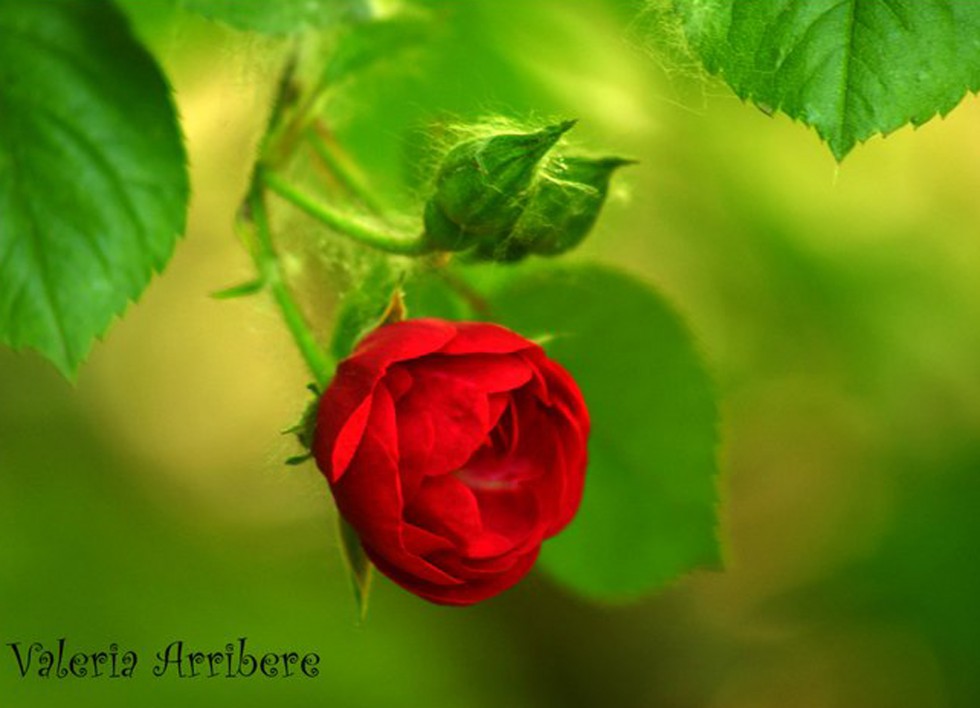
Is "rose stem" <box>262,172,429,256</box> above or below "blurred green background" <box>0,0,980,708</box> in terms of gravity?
above

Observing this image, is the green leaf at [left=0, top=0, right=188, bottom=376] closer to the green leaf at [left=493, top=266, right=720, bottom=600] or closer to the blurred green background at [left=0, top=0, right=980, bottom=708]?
the green leaf at [left=493, top=266, right=720, bottom=600]

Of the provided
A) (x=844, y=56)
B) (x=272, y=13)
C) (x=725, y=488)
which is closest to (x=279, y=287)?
(x=272, y=13)

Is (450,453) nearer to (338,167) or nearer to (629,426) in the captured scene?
(629,426)

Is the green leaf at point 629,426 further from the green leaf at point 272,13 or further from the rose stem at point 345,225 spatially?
the green leaf at point 272,13

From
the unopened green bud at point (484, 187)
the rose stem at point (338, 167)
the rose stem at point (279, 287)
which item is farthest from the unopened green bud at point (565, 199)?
the rose stem at point (338, 167)

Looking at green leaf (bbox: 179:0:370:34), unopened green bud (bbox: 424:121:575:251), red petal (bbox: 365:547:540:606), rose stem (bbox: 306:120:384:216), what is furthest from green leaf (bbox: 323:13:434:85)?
red petal (bbox: 365:547:540:606)

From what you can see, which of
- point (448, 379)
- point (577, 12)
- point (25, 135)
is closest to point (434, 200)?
point (448, 379)
